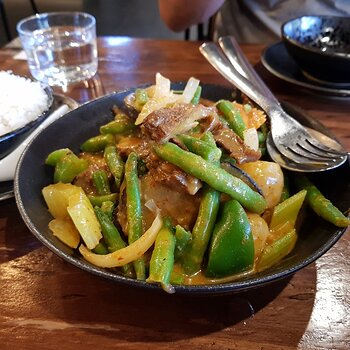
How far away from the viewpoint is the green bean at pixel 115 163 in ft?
3.68

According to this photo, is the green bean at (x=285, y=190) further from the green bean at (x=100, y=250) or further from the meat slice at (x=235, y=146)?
the green bean at (x=100, y=250)

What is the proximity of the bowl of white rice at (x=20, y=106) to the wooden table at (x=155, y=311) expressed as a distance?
1.14 feet

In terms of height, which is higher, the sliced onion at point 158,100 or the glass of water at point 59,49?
the sliced onion at point 158,100

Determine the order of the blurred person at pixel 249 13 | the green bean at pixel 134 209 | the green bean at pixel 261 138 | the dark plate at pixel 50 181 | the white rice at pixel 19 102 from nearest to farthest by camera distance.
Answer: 1. the dark plate at pixel 50 181
2. the green bean at pixel 134 209
3. the green bean at pixel 261 138
4. the white rice at pixel 19 102
5. the blurred person at pixel 249 13


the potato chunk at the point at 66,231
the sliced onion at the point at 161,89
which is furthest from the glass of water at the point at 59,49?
the potato chunk at the point at 66,231

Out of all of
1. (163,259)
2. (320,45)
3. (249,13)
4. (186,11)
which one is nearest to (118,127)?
(163,259)

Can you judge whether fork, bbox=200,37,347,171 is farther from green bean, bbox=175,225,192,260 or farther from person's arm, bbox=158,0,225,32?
person's arm, bbox=158,0,225,32

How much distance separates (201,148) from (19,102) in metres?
0.81

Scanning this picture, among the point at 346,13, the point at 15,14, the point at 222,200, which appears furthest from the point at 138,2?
the point at 222,200

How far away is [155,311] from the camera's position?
36.3 inches

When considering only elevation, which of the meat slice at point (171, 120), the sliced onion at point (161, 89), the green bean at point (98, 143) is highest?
the meat slice at point (171, 120)

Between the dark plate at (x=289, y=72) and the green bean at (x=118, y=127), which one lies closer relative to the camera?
the green bean at (x=118, y=127)

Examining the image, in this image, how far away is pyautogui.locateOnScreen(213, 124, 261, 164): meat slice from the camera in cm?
106

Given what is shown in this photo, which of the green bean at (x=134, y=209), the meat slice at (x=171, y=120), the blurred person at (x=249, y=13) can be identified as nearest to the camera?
the green bean at (x=134, y=209)
